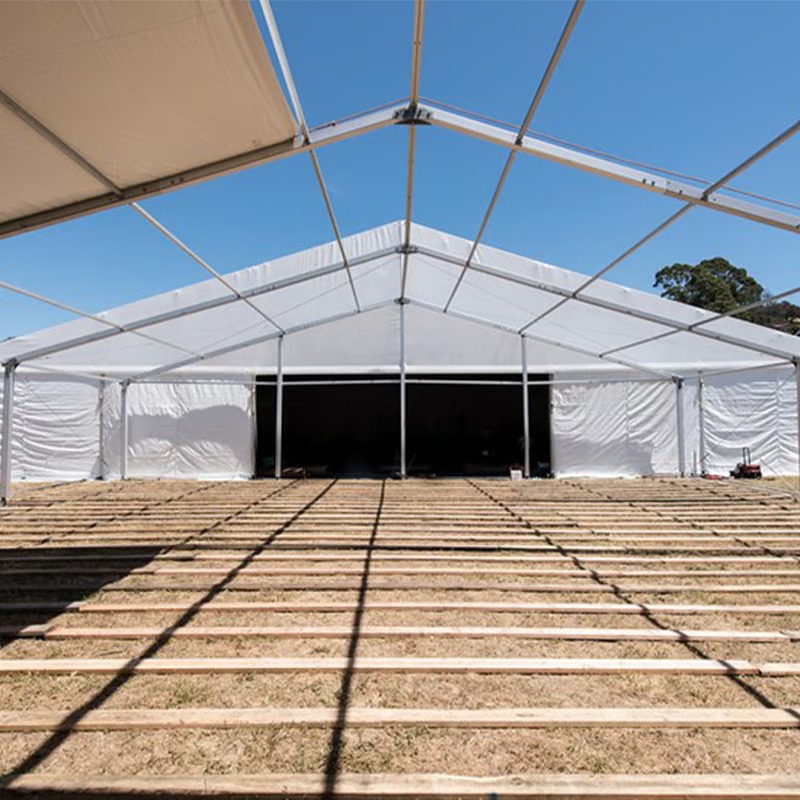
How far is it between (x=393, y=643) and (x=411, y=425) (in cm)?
1337

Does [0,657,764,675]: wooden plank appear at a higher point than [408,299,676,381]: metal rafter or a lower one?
lower

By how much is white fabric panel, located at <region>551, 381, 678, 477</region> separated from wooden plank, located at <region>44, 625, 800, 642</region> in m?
8.57

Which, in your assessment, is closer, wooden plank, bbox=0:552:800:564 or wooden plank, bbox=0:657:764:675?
wooden plank, bbox=0:657:764:675

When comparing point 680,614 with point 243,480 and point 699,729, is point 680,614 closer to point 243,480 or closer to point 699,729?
point 699,729

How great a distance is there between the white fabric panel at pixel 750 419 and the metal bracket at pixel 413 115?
9.36 m

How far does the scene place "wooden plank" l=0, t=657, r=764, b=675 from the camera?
95.6 inches

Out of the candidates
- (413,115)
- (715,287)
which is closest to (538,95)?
(413,115)

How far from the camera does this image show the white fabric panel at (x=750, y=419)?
36.6ft

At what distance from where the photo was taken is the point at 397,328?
36.6ft

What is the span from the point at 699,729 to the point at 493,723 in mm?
777

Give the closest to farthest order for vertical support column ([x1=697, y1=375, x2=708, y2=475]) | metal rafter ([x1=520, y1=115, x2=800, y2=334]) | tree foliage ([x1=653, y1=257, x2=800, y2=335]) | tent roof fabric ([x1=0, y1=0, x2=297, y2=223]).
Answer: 1. tent roof fabric ([x1=0, y1=0, x2=297, y2=223])
2. metal rafter ([x1=520, y1=115, x2=800, y2=334])
3. vertical support column ([x1=697, y1=375, x2=708, y2=475])
4. tree foliage ([x1=653, y1=257, x2=800, y2=335])

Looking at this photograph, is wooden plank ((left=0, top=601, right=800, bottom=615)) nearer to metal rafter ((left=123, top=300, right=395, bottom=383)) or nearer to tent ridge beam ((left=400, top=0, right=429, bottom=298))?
tent ridge beam ((left=400, top=0, right=429, bottom=298))

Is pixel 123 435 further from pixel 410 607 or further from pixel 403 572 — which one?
pixel 410 607

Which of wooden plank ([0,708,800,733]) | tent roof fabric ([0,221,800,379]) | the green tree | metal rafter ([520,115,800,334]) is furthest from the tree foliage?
wooden plank ([0,708,800,733])
